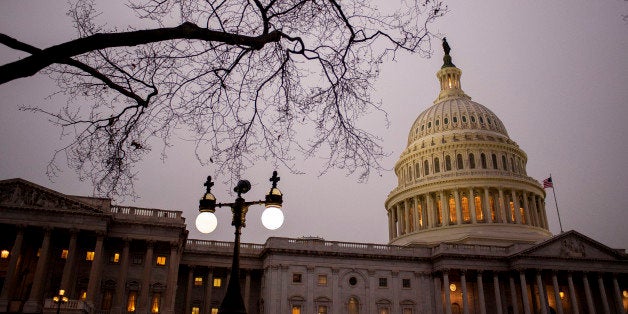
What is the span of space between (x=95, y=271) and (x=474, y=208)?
2201 inches

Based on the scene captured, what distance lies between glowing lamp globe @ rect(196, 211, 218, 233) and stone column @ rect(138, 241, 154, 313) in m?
43.7

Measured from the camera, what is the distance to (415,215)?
8262cm

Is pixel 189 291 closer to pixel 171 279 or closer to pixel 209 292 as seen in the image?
pixel 209 292

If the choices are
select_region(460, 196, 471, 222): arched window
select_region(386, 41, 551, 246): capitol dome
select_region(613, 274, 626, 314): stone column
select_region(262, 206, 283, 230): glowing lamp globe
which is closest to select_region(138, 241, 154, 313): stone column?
select_region(386, 41, 551, 246): capitol dome

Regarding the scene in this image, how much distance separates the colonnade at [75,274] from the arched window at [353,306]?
68.4ft

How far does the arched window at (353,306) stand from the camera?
58.7 meters

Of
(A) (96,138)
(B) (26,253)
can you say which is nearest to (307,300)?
(B) (26,253)

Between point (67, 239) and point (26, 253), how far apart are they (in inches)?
151

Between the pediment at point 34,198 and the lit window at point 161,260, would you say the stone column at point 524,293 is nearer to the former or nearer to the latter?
the lit window at point 161,260

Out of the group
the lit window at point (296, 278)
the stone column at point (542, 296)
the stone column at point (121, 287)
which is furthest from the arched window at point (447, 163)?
the stone column at point (121, 287)

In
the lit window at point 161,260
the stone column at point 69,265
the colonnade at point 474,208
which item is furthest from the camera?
the colonnade at point 474,208

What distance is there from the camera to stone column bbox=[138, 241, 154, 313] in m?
48.8

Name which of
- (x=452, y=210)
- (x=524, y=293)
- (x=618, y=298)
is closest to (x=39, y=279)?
(x=524, y=293)

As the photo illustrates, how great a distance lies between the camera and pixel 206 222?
9695 mm
